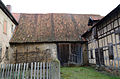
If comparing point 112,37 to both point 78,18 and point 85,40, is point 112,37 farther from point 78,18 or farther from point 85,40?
point 78,18

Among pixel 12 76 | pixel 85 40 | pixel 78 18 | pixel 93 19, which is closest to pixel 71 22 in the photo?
pixel 78 18

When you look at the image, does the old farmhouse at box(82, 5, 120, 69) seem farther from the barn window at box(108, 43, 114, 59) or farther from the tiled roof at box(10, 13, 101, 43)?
the tiled roof at box(10, 13, 101, 43)

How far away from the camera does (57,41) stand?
1308 cm

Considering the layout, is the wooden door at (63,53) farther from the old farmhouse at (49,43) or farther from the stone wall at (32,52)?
the stone wall at (32,52)

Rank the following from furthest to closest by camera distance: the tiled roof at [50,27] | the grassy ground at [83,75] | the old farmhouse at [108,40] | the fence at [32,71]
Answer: the tiled roof at [50,27], the grassy ground at [83,75], the old farmhouse at [108,40], the fence at [32,71]

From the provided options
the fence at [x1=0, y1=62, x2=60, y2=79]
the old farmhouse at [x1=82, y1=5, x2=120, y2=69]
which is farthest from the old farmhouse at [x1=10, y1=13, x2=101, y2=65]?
the fence at [x1=0, y1=62, x2=60, y2=79]

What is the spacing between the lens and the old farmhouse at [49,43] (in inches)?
508

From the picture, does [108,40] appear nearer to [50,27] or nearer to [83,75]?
[83,75]

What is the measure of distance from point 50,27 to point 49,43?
10.1ft

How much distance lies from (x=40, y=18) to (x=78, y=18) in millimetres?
6269

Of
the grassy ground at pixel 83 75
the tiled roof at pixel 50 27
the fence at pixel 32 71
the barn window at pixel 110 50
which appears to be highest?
the tiled roof at pixel 50 27

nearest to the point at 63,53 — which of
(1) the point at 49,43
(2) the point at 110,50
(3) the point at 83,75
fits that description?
(1) the point at 49,43

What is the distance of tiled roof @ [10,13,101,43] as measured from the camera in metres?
13.4

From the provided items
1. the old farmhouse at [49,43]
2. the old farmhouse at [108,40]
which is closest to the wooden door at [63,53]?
the old farmhouse at [49,43]
